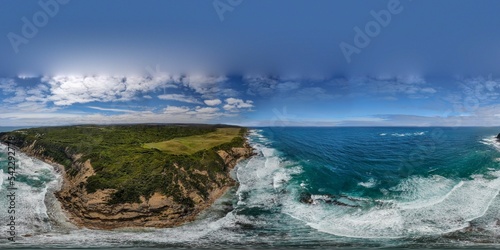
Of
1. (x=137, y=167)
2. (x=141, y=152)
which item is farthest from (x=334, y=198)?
(x=141, y=152)

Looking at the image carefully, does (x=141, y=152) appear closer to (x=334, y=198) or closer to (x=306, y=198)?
(x=306, y=198)

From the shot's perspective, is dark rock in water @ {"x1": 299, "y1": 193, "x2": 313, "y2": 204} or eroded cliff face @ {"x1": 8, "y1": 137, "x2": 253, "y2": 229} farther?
dark rock in water @ {"x1": 299, "y1": 193, "x2": 313, "y2": 204}

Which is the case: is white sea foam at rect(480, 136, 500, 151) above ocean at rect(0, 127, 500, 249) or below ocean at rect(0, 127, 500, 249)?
above

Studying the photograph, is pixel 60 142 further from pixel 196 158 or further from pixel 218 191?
pixel 218 191

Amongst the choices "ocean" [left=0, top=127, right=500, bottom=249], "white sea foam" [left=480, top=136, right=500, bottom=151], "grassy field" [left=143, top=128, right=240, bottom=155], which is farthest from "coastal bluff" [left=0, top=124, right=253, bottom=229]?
"white sea foam" [left=480, top=136, right=500, bottom=151]

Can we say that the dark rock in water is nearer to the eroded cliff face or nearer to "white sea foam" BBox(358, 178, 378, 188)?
"white sea foam" BBox(358, 178, 378, 188)

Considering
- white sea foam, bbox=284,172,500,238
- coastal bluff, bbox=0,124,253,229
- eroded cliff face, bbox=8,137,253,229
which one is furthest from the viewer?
white sea foam, bbox=284,172,500,238

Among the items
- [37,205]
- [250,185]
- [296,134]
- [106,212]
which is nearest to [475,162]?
[296,134]
